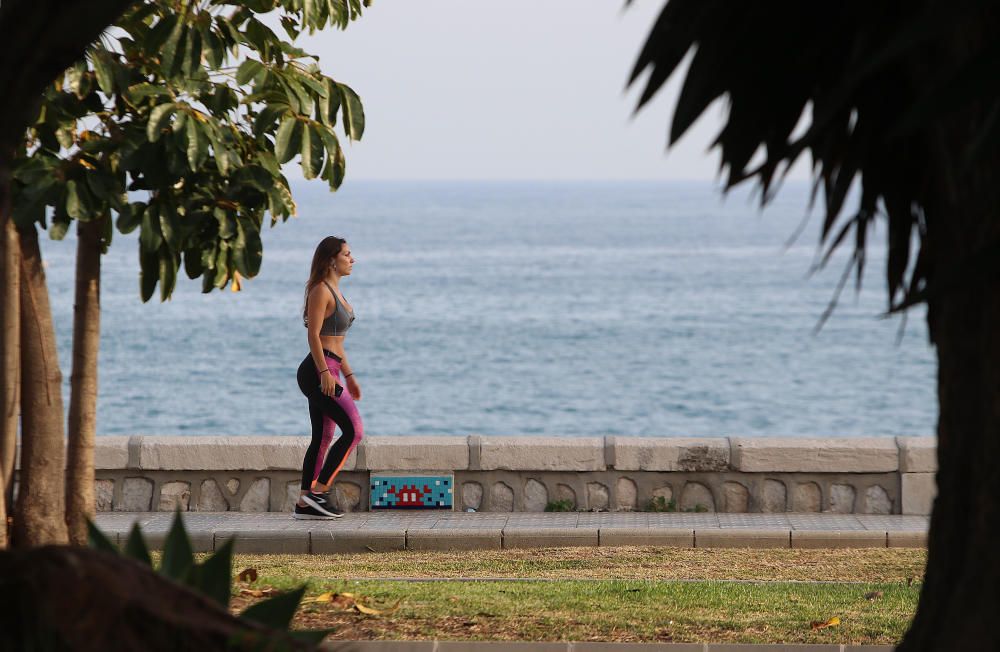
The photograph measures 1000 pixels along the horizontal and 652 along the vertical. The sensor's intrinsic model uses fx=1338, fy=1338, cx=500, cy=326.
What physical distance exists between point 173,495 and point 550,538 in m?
3.27

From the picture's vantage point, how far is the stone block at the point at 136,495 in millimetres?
11023

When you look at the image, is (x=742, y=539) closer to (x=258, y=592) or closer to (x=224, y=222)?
(x=258, y=592)

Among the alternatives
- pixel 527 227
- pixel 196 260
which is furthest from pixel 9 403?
pixel 527 227

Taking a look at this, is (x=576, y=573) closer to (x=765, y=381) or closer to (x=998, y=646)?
(x=998, y=646)

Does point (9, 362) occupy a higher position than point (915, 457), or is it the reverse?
point (9, 362)

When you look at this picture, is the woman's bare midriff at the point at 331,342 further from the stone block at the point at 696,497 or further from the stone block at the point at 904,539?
the stone block at the point at 904,539

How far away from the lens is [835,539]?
9.88 m

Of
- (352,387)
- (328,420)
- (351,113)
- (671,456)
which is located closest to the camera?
(351,113)

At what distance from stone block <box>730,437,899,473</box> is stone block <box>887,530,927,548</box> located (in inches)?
41.4

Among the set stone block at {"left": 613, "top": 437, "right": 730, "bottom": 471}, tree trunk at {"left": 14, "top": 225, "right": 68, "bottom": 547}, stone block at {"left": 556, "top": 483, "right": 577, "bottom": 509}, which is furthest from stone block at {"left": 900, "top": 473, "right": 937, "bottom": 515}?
tree trunk at {"left": 14, "top": 225, "right": 68, "bottom": 547}

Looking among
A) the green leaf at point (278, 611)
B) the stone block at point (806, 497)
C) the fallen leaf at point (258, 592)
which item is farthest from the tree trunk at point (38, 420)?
the stone block at point (806, 497)

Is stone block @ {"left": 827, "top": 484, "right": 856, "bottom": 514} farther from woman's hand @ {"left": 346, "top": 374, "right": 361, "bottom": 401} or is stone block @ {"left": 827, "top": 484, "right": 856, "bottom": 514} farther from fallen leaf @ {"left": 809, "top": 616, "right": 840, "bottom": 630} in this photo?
fallen leaf @ {"left": 809, "top": 616, "right": 840, "bottom": 630}

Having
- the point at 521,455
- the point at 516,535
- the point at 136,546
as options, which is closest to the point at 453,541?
the point at 516,535

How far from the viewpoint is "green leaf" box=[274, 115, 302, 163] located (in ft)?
21.2
